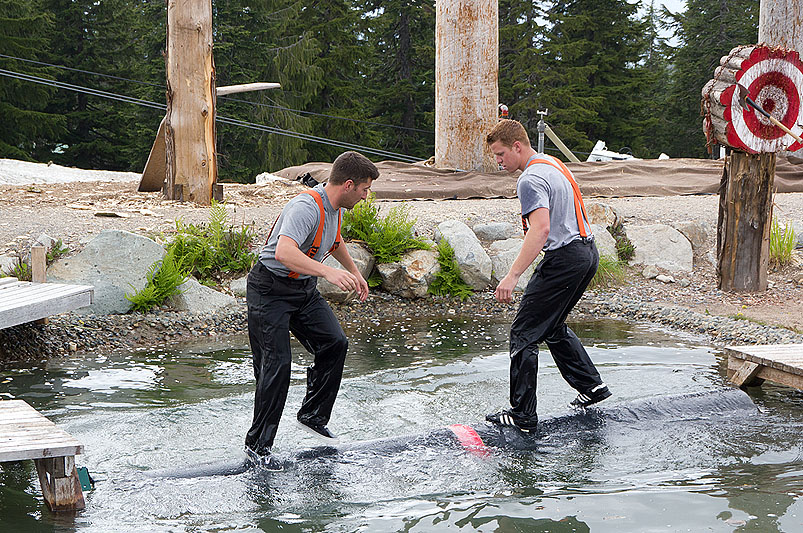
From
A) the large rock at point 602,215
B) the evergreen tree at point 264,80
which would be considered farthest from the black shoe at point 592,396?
the evergreen tree at point 264,80

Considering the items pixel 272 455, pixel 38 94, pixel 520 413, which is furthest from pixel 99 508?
pixel 38 94

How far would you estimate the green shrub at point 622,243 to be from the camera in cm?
1104

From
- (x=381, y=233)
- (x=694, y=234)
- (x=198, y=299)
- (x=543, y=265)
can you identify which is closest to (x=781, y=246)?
(x=694, y=234)

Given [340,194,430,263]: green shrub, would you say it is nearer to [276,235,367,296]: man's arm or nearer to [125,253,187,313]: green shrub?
[125,253,187,313]: green shrub

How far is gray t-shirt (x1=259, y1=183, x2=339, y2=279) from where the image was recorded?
452 cm

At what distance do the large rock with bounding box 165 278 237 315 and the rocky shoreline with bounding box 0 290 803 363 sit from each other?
0.10 m

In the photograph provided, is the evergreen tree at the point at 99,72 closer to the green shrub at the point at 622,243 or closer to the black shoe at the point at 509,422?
the green shrub at the point at 622,243

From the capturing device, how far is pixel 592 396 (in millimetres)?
5809

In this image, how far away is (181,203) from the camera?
11.8 meters

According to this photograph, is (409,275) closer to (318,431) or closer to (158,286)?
(158,286)

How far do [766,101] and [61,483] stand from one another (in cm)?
756

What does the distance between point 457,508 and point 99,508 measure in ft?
5.99

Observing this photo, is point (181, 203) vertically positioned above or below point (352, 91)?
below

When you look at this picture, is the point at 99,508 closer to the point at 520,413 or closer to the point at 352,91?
the point at 520,413
